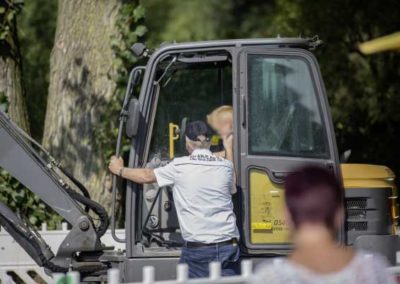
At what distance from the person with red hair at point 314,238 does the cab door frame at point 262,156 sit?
149 inches

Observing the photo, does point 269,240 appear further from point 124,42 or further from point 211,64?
point 124,42

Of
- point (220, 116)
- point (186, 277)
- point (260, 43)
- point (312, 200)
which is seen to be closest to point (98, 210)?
point (220, 116)

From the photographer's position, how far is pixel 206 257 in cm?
758

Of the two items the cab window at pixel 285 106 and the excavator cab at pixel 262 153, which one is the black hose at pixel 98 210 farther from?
the cab window at pixel 285 106

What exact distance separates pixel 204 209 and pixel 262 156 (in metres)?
0.71

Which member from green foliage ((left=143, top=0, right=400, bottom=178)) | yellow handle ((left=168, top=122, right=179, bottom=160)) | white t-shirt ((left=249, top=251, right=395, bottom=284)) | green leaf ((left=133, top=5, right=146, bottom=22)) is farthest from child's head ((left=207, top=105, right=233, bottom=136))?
green foliage ((left=143, top=0, right=400, bottom=178))

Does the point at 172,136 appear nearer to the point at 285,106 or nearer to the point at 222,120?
the point at 222,120

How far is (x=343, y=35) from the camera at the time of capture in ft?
60.0

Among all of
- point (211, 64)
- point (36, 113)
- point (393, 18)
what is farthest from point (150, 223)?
point (393, 18)

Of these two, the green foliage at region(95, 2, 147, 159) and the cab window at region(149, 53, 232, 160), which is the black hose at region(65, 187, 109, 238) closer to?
the cab window at region(149, 53, 232, 160)

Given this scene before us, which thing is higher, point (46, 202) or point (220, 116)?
point (220, 116)

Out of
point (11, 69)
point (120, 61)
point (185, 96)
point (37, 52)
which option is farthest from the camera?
point (37, 52)

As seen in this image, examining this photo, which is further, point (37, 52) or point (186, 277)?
point (37, 52)

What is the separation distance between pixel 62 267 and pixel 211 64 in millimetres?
2014
